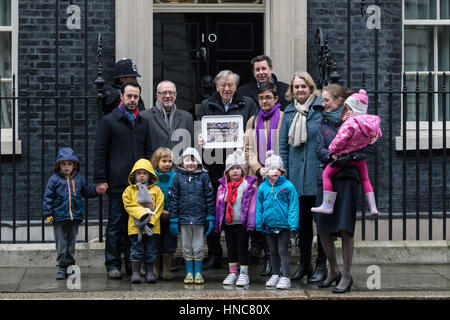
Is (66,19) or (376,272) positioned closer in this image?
(376,272)

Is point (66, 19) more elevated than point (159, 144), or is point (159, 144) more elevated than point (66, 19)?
point (66, 19)

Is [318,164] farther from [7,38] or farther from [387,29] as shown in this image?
[7,38]

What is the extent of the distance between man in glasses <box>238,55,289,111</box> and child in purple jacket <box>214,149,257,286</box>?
100 centimetres

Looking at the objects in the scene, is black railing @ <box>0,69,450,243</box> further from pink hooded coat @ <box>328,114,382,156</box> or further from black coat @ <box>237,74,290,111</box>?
pink hooded coat @ <box>328,114,382,156</box>

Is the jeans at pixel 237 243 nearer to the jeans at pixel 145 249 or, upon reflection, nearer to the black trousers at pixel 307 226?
the black trousers at pixel 307 226

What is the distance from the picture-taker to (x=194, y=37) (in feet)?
34.1

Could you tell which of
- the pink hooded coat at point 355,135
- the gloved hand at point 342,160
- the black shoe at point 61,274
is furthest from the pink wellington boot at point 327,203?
the black shoe at point 61,274

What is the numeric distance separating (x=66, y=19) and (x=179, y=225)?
11.5ft

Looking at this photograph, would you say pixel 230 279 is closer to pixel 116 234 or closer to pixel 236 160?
pixel 236 160

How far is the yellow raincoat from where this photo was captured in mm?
7703

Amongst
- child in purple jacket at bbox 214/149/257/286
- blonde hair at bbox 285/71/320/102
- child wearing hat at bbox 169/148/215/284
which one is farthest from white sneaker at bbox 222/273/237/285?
blonde hair at bbox 285/71/320/102

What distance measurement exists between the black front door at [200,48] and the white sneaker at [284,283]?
137 inches
